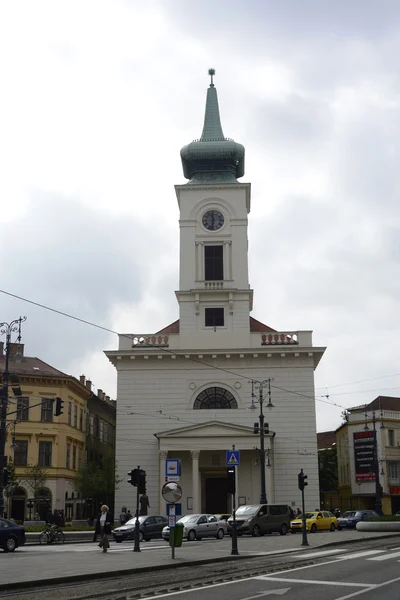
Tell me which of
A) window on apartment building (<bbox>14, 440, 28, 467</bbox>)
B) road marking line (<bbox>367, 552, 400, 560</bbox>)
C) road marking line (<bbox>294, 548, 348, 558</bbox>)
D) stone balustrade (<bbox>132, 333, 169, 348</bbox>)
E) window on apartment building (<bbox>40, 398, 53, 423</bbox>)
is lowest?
road marking line (<bbox>294, 548, 348, 558</bbox>)

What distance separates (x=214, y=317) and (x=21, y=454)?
654 inches

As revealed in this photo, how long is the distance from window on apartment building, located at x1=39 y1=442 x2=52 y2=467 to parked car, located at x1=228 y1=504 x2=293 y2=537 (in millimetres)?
22016

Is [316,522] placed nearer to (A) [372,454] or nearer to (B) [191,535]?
(B) [191,535]

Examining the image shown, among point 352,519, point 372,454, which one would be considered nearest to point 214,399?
point 352,519

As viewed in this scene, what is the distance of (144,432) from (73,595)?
35706 millimetres

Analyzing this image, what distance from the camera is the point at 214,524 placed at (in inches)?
1314

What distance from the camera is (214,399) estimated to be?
49.4m

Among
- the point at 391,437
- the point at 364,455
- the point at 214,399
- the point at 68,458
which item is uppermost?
the point at 214,399

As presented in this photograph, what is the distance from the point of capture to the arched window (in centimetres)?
4916

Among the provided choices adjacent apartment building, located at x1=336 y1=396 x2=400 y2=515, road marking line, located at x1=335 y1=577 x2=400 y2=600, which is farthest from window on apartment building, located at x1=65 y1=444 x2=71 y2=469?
road marking line, located at x1=335 y1=577 x2=400 y2=600

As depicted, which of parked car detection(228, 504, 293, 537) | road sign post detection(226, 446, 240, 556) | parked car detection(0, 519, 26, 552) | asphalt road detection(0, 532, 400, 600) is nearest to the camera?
asphalt road detection(0, 532, 400, 600)

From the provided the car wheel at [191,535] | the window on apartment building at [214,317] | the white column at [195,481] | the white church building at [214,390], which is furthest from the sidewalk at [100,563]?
the window on apartment building at [214,317]

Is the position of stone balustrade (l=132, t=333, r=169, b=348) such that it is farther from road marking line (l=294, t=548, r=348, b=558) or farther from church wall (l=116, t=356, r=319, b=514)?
road marking line (l=294, t=548, r=348, b=558)

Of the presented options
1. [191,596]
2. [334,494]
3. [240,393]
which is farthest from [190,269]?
[191,596]
